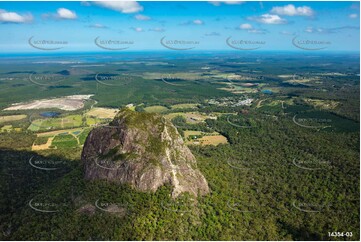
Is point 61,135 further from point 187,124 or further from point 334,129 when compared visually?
point 334,129

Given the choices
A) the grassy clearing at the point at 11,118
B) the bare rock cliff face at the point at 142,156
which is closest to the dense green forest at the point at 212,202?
the bare rock cliff face at the point at 142,156

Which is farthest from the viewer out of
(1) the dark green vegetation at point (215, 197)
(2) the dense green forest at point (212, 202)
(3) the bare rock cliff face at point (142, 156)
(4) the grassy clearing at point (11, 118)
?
(4) the grassy clearing at point (11, 118)

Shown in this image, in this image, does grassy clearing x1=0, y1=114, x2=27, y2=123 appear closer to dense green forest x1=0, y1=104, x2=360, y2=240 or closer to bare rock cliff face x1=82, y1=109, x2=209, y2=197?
dense green forest x1=0, y1=104, x2=360, y2=240

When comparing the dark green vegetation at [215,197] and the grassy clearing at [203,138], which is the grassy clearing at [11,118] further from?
the grassy clearing at [203,138]

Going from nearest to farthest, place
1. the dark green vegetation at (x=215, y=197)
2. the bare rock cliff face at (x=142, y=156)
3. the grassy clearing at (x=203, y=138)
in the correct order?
the dark green vegetation at (x=215, y=197), the bare rock cliff face at (x=142, y=156), the grassy clearing at (x=203, y=138)

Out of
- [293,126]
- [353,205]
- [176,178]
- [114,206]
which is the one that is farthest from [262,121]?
[114,206]

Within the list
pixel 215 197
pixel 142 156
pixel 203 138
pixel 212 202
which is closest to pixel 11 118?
pixel 203 138

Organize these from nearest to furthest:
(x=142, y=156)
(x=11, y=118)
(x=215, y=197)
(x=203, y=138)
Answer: (x=142, y=156)
(x=215, y=197)
(x=203, y=138)
(x=11, y=118)

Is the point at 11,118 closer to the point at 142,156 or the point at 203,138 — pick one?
the point at 203,138

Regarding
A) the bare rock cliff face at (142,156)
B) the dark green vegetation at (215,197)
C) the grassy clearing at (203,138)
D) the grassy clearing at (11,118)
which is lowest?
the grassy clearing at (11,118)
